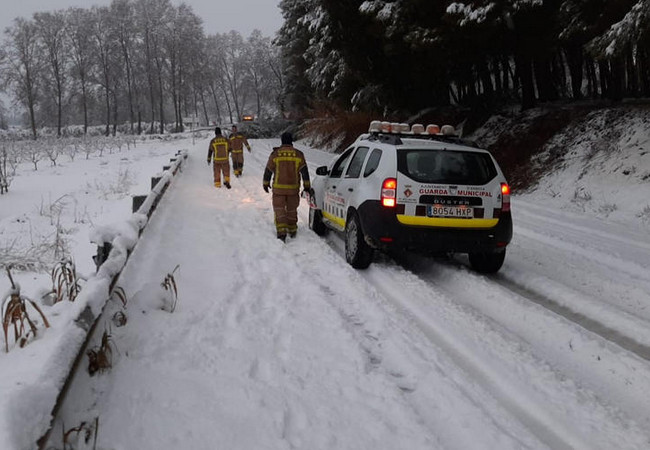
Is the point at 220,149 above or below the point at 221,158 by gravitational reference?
above

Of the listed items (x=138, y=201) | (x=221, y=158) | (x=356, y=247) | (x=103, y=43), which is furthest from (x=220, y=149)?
(x=103, y=43)

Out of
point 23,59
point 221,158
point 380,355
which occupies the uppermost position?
point 23,59

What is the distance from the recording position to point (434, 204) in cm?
588

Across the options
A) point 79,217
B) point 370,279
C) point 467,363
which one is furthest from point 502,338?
point 79,217

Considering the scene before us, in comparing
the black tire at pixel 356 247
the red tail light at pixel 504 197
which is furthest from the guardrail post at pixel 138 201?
the red tail light at pixel 504 197

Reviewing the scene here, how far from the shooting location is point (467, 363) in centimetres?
384

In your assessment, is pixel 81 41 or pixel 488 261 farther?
pixel 81 41

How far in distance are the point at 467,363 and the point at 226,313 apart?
7.35 ft

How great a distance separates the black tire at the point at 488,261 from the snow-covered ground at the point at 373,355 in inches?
5.6

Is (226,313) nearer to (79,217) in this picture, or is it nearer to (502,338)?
(502,338)

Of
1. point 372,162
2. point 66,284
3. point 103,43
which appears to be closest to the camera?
point 66,284

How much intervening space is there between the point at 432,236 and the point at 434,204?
387 mm

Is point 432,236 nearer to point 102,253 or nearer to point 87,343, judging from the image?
point 102,253

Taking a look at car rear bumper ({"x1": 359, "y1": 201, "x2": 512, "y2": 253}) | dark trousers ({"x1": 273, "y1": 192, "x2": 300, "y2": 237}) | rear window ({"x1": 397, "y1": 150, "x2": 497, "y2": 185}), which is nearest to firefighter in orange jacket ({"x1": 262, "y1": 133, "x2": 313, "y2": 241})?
dark trousers ({"x1": 273, "y1": 192, "x2": 300, "y2": 237})
